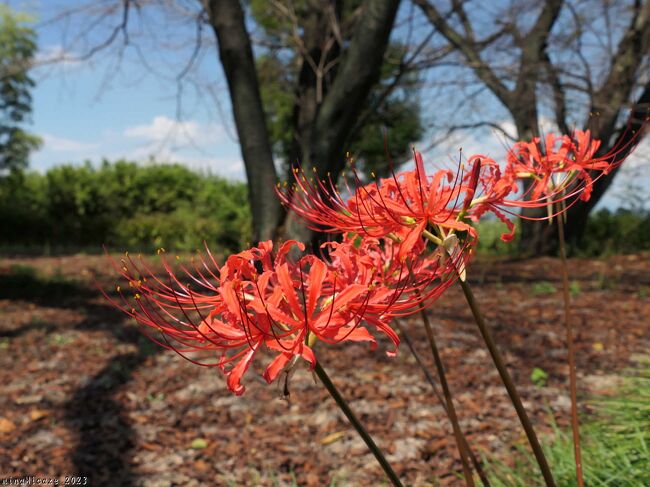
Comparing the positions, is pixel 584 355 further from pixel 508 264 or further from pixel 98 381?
pixel 508 264

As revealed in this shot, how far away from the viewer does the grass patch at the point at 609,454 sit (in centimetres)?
191

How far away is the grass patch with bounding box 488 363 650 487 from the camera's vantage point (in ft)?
6.27

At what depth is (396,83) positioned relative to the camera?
675 cm

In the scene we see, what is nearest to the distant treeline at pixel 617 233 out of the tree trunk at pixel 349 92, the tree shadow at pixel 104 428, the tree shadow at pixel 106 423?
the tree trunk at pixel 349 92

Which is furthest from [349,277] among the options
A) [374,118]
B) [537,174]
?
[374,118]

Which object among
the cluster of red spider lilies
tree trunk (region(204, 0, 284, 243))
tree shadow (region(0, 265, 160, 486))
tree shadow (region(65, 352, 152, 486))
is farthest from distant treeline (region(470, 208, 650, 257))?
the cluster of red spider lilies

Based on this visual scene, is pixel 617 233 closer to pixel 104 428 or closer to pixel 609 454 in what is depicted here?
pixel 609 454

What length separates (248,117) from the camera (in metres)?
4.99

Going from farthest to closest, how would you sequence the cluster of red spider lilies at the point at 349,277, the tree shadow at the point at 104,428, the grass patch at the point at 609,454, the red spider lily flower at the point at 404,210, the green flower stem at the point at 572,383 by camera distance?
the tree shadow at the point at 104,428
the grass patch at the point at 609,454
the green flower stem at the point at 572,383
the red spider lily flower at the point at 404,210
the cluster of red spider lilies at the point at 349,277

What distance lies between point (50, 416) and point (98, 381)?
1.68ft

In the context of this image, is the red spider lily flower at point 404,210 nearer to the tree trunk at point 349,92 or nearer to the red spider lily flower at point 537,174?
the red spider lily flower at point 537,174

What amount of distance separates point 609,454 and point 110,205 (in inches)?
510

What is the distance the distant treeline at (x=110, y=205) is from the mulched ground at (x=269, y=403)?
7778 millimetres

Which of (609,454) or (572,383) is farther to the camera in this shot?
(609,454)
